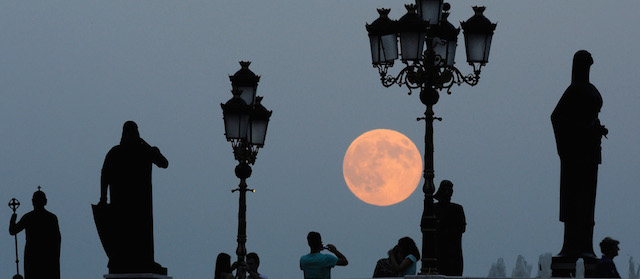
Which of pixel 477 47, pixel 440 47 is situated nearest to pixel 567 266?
pixel 477 47


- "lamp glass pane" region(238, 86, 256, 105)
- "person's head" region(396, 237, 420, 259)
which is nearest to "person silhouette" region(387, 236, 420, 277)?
"person's head" region(396, 237, 420, 259)

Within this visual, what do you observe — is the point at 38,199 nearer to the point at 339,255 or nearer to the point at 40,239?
the point at 40,239

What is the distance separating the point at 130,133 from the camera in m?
19.8

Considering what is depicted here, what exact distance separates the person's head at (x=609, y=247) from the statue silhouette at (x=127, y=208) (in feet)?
19.4

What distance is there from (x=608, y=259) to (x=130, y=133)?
6.57 m

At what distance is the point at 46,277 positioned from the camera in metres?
24.3

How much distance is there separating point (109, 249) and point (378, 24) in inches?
186

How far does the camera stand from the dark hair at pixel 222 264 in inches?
804

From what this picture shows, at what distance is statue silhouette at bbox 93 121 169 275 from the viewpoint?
1947 cm

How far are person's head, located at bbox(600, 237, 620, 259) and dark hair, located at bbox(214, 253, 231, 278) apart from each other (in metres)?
5.48

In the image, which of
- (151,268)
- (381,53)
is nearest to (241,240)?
(151,268)

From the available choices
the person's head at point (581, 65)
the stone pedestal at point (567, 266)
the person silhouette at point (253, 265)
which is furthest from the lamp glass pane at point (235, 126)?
the stone pedestal at point (567, 266)

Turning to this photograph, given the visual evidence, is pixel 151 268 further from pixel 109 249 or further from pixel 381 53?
pixel 381 53

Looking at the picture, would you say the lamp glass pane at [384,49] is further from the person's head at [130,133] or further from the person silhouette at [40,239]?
the person silhouette at [40,239]
